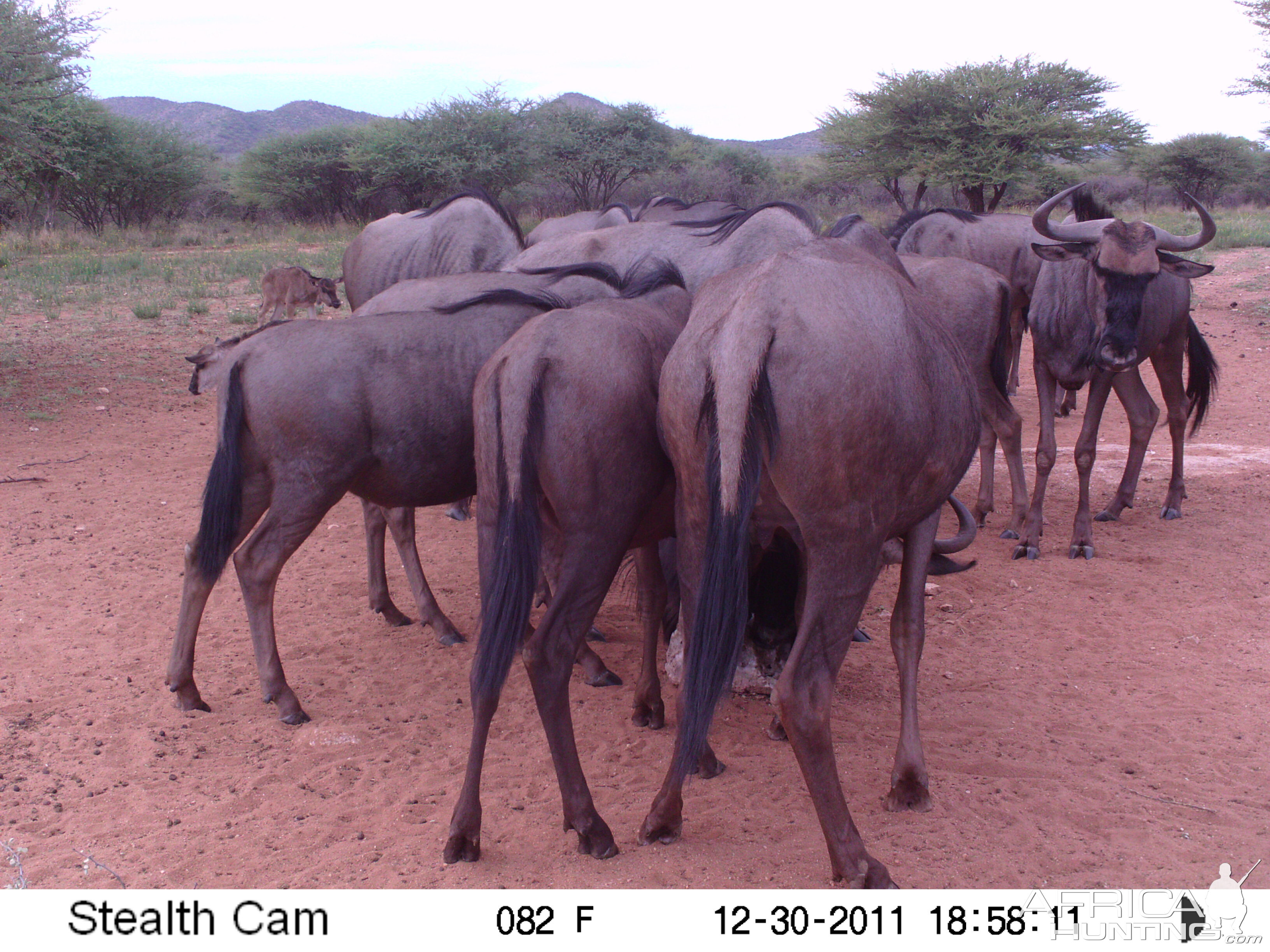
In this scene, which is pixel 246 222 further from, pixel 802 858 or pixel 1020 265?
pixel 802 858

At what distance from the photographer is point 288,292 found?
13.8m

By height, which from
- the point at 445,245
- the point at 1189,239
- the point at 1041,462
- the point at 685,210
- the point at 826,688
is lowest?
the point at 1041,462

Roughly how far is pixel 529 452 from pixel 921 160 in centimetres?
2401

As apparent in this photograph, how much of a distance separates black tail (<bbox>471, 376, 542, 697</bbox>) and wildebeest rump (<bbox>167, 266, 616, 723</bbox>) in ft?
3.15

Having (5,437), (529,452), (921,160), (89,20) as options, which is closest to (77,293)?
(89,20)

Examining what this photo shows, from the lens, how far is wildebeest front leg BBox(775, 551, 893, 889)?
8.91 feet

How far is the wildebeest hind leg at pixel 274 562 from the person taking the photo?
3871 millimetres

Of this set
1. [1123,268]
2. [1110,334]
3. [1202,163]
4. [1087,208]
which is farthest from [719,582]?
[1202,163]

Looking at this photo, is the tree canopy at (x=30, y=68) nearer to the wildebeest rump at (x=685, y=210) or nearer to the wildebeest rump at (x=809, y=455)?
the wildebeest rump at (x=685, y=210)

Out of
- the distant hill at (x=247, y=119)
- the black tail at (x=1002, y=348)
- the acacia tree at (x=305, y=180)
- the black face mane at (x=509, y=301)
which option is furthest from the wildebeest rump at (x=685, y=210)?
the distant hill at (x=247, y=119)

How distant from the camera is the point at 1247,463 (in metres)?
7.65

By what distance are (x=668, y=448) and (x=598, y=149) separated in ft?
98.2

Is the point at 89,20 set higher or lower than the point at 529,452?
higher

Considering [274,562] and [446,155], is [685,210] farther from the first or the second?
[446,155]
